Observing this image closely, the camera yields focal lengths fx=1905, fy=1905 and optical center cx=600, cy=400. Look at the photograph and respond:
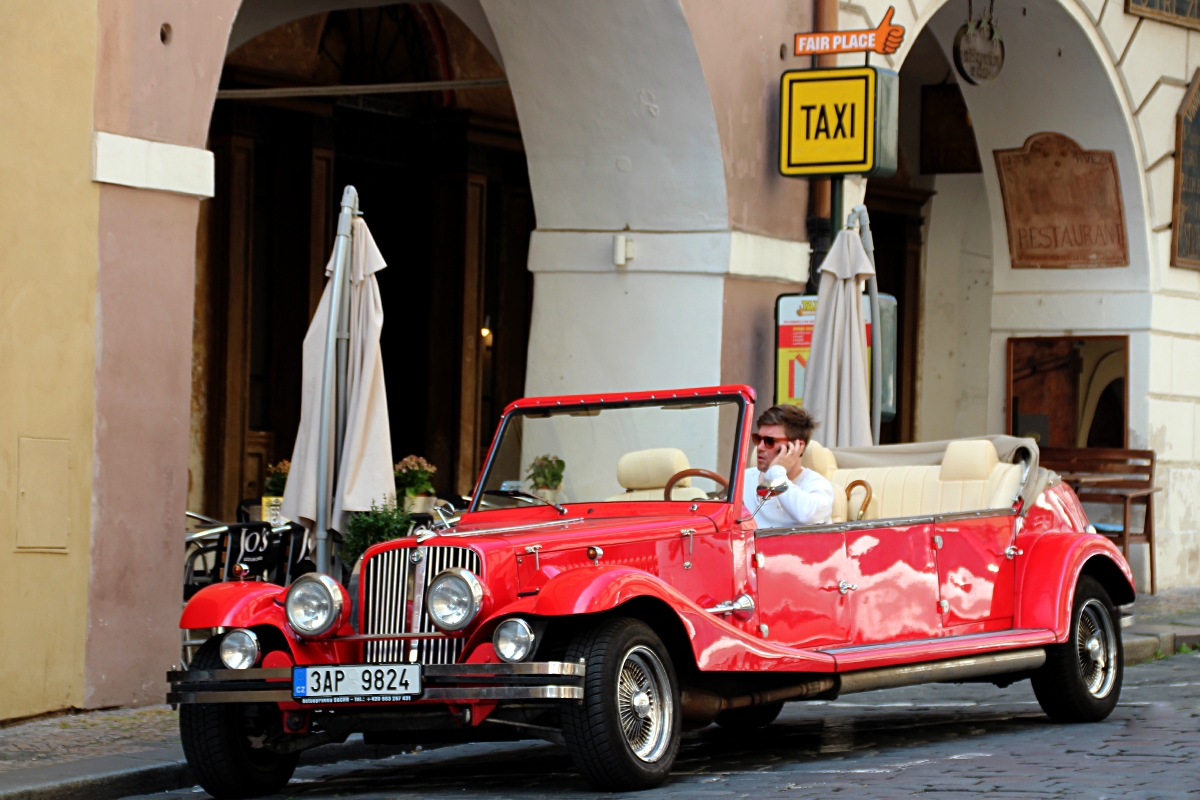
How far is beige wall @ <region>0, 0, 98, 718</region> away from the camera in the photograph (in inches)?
334

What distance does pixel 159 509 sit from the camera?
8.99 meters

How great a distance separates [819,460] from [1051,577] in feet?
4.02

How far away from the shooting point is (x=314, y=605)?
22.2ft

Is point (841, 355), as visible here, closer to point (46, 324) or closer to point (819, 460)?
point (819, 460)

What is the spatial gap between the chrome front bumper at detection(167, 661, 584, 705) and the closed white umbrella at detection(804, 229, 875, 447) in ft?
17.2

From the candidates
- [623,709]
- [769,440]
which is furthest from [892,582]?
[623,709]

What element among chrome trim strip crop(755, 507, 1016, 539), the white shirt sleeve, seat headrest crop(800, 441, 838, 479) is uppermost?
seat headrest crop(800, 441, 838, 479)

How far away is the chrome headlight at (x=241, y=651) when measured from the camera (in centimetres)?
682

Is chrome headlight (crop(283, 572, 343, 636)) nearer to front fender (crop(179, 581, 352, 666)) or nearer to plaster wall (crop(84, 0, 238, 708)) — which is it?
front fender (crop(179, 581, 352, 666))

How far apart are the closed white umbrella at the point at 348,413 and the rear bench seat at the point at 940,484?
214cm

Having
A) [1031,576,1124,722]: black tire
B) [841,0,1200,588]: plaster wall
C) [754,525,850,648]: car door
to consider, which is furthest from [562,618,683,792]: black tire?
[841,0,1200,588]: plaster wall

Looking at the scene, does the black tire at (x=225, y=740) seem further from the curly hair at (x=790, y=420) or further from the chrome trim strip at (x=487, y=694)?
the curly hair at (x=790, y=420)

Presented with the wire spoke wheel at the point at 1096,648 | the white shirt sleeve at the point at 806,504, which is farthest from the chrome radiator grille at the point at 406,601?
the wire spoke wheel at the point at 1096,648

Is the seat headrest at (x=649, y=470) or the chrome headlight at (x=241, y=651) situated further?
the seat headrest at (x=649, y=470)
